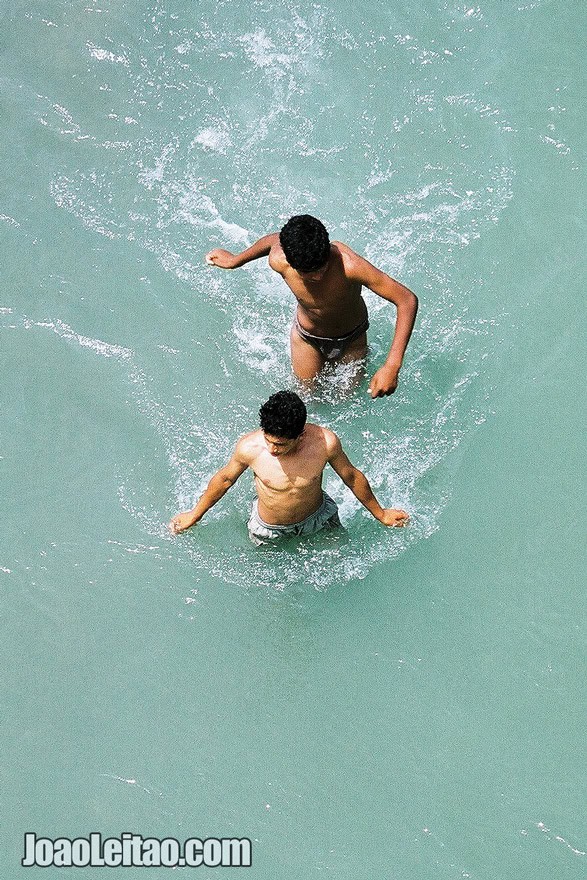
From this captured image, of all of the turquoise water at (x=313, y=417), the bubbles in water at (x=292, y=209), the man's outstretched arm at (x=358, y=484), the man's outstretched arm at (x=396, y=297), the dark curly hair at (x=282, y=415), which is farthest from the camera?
the bubbles in water at (x=292, y=209)

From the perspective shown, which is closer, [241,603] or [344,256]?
[344,256]

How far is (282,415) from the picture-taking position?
4742 mm

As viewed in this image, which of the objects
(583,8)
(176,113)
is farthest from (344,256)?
(583,8)

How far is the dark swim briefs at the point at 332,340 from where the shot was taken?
5.93m

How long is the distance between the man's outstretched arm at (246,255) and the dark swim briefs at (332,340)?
1.43 ft

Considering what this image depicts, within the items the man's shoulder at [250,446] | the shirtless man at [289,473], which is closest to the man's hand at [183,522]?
the shirtless man at [289,473]

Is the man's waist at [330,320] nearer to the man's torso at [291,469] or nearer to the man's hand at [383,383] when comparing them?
the man's hand at [383,383]

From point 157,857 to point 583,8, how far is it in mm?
6509

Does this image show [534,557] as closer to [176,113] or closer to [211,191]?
[211,191]

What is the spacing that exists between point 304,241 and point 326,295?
599 mm

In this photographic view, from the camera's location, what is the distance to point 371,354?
656 cm

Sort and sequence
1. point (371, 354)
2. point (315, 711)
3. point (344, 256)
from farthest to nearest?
point (371, 354) < point (315, 711) < point (344, 256)

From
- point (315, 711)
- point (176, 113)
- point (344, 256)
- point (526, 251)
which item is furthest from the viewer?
point (176, 113)

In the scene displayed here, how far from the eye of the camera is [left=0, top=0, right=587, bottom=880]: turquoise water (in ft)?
18.5
